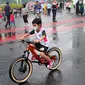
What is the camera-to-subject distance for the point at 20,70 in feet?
22.3

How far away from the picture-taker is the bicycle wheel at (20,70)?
663cm

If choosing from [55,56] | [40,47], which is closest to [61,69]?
Answer: [55,56]

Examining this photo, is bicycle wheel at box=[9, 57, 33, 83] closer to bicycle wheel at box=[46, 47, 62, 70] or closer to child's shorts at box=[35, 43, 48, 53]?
child's shorts at box=[35, 43, 48, 53]

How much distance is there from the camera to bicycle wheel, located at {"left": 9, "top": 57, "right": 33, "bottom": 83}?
6627mm

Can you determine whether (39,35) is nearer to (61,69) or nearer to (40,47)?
(40,47)

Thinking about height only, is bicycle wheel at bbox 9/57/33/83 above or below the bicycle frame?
below

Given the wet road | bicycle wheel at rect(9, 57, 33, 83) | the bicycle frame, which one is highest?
the bicycle frame

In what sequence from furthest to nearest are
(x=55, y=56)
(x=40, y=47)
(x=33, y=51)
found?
(x=55, y=56)
(x=40, y=47)
(x=33, y=51)

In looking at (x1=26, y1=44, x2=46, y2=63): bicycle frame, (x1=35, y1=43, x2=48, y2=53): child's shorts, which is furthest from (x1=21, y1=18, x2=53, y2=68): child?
(x1=26, y1=44, x2=46, y2=63): bicycle frame

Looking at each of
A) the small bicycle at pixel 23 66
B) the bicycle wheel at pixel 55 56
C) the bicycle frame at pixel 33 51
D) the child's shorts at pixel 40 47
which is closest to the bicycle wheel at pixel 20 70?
the small bicycle at pixel 23 66

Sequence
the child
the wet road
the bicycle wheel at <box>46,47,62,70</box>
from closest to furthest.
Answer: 1. the wet road
2. the child
3. the bicycle wheel at <box>46,47,62,70</box>

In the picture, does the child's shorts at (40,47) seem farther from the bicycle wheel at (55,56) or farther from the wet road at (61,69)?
the wet road at (61,69)

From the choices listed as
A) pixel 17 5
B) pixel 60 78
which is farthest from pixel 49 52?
pixel 17 5

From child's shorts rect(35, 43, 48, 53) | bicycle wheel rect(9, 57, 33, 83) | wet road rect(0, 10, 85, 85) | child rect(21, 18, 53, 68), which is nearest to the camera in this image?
bicycle wheel rect(9, 57, 33, 83)
